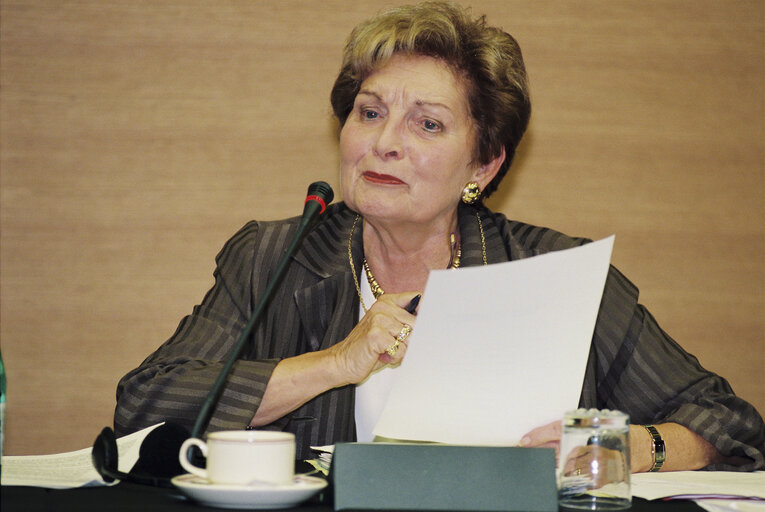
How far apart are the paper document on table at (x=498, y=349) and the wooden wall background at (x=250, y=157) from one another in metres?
1.51

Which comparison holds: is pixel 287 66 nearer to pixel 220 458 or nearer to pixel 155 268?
pixel 155 268

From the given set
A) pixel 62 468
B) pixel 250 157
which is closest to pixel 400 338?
pixel 62 468

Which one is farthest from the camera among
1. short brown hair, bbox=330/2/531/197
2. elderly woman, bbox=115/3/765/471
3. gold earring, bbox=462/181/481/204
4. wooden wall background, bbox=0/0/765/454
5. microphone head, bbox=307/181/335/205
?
wooden wall background, bbox=0/0/765/454

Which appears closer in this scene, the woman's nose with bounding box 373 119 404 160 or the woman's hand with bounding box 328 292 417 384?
the woman's hand with bounding box 328 292 417 384

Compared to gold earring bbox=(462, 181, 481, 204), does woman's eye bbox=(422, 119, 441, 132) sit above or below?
above

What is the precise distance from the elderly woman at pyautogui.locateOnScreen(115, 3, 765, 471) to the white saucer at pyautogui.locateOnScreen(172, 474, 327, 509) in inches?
21.0

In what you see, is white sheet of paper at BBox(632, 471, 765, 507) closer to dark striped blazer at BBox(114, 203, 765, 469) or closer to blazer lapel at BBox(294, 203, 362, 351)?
dark striped blazer at BBox(114, 203, 765, 469)

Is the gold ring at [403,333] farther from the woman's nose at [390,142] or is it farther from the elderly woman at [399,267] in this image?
the woman's nose at [390,142]

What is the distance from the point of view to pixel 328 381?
55.4 inches

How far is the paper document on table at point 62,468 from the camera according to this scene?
37.6 inches

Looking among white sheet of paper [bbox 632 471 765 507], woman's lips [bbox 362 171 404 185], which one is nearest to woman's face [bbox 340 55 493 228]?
woman's lips [bbox 362 171 404 185]

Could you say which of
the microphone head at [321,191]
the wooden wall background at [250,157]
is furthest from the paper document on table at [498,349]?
the wooden wall background at [250,157]

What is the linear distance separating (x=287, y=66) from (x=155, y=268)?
0.70m

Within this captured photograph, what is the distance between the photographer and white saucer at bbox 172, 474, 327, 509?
0.81 m
